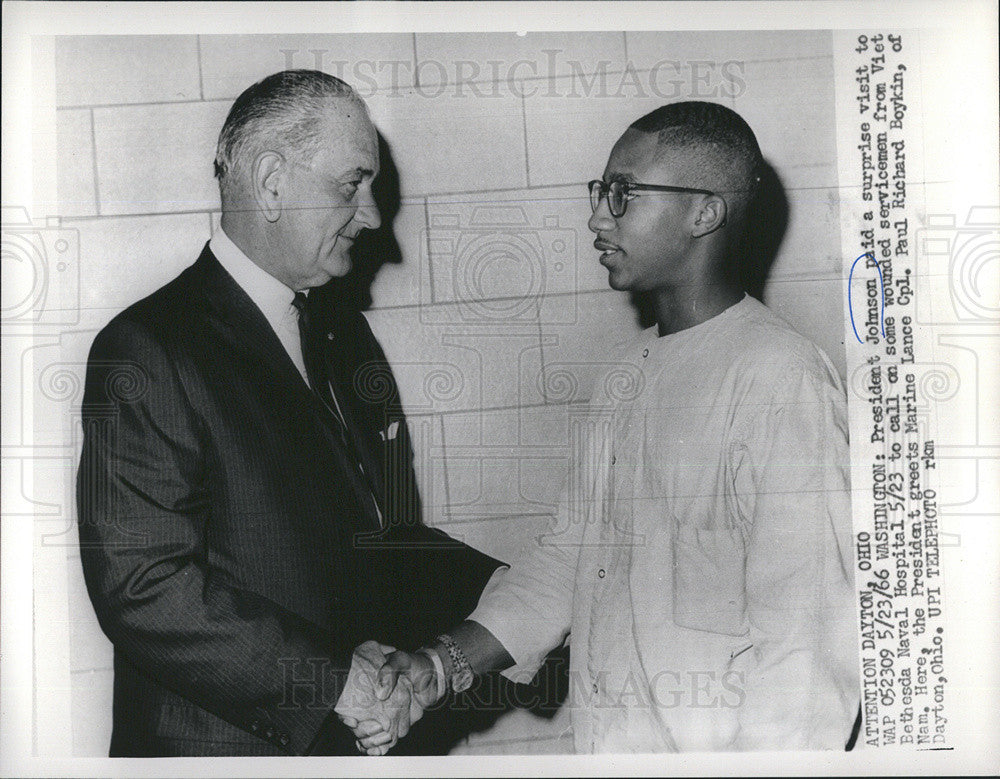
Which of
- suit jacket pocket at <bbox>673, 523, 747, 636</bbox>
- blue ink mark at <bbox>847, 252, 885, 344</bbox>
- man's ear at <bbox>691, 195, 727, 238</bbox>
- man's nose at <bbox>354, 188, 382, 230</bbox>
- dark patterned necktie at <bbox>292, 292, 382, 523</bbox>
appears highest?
man's nose at <bbox>354, 188, 382, 230</bbox>

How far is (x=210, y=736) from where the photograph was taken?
5.58 feet

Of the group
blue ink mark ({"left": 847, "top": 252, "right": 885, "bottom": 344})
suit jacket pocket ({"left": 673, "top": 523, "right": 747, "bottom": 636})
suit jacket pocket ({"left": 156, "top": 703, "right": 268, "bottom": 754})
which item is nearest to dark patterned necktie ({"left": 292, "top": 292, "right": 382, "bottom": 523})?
suit jacket pocket ({"left": 156, "top": 703, "right": 268, "bottom": 754})

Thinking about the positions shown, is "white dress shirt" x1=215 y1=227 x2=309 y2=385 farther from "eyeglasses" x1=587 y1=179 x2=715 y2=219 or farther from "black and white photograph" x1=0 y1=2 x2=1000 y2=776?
"eyeglasses" x1=587 y1=179 x2=715 y2=219

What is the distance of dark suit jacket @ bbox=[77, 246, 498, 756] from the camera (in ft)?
5.44

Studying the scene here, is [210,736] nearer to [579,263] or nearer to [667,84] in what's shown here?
[579,263]

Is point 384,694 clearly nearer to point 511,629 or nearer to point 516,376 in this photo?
point 511,629

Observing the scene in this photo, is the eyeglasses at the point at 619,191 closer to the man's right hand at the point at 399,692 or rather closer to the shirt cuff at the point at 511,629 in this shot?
the shirt cuff at the point at 511,629

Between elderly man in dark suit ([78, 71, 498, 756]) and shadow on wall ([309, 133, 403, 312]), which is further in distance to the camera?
shadow on wall ([309, 133, 403, 312])

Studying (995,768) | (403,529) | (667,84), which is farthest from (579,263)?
(995,768)

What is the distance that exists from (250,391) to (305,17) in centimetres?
73

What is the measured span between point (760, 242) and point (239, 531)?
109cm

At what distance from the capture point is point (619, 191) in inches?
69.0

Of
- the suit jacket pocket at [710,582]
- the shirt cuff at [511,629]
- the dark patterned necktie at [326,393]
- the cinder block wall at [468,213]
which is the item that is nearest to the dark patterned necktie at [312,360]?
the dark patterned necktie at [326,393]

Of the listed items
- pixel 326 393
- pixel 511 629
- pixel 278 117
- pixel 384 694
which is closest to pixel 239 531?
Answer: pixel 326 393
